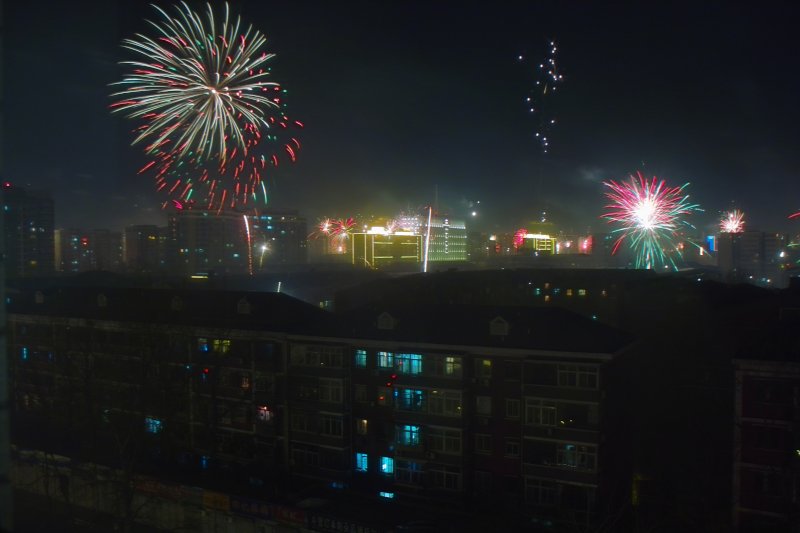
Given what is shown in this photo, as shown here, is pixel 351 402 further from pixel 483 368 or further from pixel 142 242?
pixel 142 242

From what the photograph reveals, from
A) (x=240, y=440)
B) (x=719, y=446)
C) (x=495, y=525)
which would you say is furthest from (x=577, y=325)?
(x=240, y=440)

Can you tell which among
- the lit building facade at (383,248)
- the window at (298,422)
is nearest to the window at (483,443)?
the window at (298,422)

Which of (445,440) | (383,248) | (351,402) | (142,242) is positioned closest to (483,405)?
(445,440)

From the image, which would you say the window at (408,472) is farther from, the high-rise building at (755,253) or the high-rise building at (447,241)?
the high-rise building at (755,253)

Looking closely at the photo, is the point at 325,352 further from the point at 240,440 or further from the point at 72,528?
the point at 72,528

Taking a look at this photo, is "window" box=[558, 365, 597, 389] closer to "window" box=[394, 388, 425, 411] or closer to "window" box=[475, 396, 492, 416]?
"window" box=[475, 396, 492, 416]
